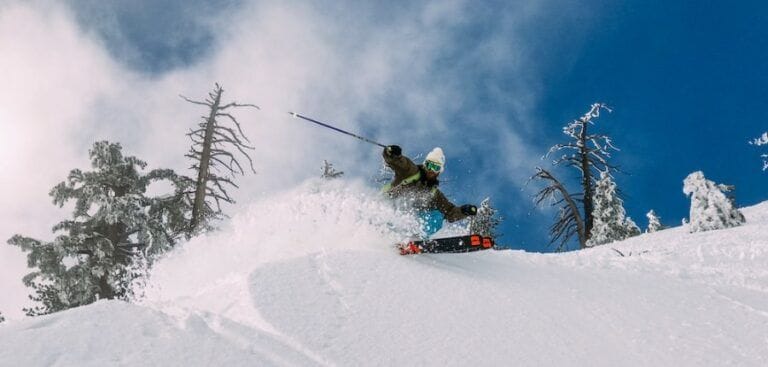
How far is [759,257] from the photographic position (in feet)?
27.3

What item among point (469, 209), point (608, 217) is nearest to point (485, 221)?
point (608, 217)

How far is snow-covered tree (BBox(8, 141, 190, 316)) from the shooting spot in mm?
18391

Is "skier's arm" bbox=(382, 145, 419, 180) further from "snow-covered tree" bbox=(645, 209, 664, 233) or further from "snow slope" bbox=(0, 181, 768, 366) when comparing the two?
"snow-covered tree" bbox=(645, 209, 664, 233)

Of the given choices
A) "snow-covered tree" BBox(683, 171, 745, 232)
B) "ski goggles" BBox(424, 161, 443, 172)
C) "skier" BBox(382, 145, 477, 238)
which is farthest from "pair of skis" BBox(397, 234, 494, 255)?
"snow-covered tree" BBox(683, 171, 745, 232)

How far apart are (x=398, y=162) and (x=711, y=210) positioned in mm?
10617

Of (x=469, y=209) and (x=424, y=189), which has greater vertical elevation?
(x=424, y=189)

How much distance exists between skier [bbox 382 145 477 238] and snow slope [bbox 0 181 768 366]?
504 mm

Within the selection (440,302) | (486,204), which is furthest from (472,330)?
(486,204)

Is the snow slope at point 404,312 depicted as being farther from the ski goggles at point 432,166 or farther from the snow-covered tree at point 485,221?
the snow-covered tree at point 485,221

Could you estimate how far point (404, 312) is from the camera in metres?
5.26

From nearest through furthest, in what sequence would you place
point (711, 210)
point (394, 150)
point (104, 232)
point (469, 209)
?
point (394, 150)
point (469, 209)
point (711, 210)
point (104, 232)

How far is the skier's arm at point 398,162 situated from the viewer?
8.72m

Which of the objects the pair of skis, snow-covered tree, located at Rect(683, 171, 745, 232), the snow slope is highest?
snow-covered tree, located at Rect(683, 171, 745, 232)

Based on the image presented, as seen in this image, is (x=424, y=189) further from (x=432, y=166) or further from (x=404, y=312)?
(x=404, y=312)
